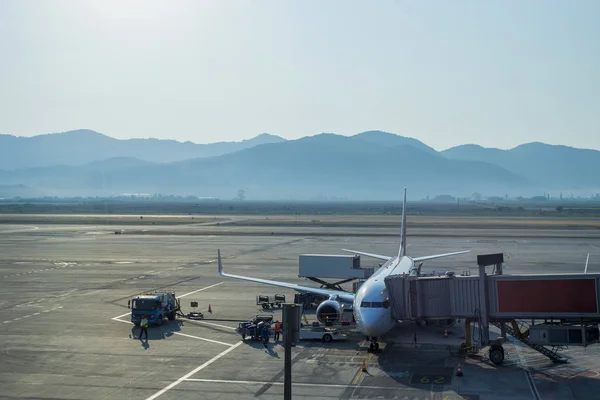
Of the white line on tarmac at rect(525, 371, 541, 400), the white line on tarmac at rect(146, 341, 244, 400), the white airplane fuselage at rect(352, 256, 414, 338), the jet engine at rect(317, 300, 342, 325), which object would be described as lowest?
the white line on tarmac at rect(525, 371, 541, 400)

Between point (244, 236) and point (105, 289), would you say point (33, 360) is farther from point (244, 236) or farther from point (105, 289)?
point (244, 236)

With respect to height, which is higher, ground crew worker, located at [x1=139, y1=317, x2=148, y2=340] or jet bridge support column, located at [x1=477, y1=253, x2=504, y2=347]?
jet bridge support column, located at [x1=477, y1=253, x2=504, y2=347]

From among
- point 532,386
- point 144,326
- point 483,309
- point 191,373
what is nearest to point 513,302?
point 483,309

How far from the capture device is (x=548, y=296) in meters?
31.3

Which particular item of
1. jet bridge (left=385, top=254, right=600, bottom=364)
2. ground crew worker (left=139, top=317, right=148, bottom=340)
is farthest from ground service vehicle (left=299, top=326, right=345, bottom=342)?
ground crew worker (left=139, top=317, right=148, bottom=340)

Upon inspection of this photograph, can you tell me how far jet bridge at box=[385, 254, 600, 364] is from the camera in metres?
30.7

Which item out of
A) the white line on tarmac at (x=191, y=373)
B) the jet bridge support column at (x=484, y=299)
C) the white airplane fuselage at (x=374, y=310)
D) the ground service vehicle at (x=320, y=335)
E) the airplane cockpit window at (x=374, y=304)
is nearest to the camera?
the white line on tarmac at (x=191, y=373)

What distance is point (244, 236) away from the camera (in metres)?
120

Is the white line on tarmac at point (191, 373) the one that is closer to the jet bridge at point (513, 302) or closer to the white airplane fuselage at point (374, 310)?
the white airplane fuselage at point (374, 310)

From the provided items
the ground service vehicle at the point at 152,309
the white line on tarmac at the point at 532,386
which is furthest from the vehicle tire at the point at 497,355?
the ground service vehicle at the point at 152,309

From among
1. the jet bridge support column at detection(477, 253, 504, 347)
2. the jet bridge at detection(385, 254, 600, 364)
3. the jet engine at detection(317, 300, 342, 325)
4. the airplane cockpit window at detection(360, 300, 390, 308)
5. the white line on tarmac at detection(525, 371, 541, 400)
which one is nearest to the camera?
the white line on tarmac at detection(525, 371, 541, 400)

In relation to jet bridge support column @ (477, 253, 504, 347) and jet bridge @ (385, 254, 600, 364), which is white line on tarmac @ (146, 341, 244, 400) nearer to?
jet bridge @ (385, 254, 600, 364)

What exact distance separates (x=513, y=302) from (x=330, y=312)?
41.0 ft

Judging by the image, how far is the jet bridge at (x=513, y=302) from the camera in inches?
1208
